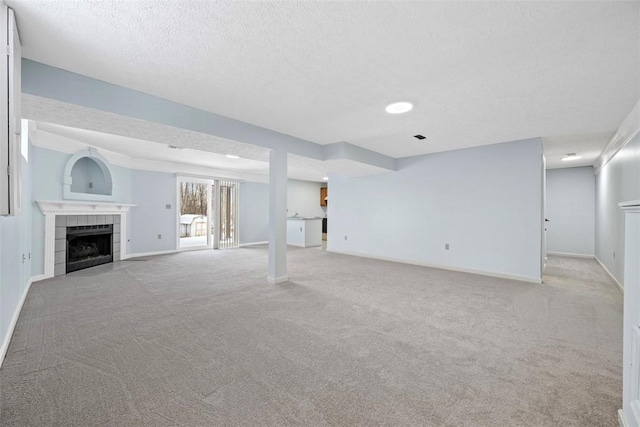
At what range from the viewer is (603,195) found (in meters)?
5.23

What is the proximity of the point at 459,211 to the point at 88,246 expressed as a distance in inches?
296

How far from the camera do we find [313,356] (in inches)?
80.4

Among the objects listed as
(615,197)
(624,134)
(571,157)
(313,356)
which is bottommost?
(313,356)

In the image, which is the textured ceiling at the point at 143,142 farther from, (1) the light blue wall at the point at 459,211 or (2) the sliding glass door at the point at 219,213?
(1) the light blue wall at the point at 459,211

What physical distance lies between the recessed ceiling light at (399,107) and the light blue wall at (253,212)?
256 inches

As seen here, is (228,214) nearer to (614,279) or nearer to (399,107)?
(399,107)

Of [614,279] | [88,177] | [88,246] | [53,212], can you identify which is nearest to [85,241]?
[88,246]

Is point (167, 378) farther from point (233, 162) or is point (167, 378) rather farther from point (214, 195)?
point (214, 195)

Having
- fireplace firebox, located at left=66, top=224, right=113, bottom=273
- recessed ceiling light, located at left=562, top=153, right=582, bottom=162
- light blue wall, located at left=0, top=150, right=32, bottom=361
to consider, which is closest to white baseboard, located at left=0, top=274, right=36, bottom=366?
light blue wall, located at left=0, top=150, right=32, bottom=361

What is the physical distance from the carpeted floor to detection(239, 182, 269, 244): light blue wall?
16.0 ft

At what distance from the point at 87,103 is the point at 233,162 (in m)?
4.39

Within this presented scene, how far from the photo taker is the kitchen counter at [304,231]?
8.32 metres

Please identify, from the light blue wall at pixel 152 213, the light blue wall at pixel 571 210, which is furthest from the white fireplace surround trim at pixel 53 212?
the light blue wall at pixel 571 210

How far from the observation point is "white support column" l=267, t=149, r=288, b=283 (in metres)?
4.12
